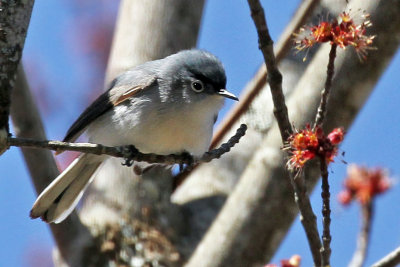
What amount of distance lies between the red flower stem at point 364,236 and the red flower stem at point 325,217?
0.22m

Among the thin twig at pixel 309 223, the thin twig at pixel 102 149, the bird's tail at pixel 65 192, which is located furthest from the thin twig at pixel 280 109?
the bird's tail at pixel 65 192

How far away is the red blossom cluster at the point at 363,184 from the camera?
2211 millimetres

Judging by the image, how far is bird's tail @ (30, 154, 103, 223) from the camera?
3209mm

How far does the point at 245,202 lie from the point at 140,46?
54.3 inches

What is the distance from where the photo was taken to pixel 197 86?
3193 millimetres

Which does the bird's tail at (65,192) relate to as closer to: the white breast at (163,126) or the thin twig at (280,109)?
the white breast at (163,126)

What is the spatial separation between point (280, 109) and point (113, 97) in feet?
5.22

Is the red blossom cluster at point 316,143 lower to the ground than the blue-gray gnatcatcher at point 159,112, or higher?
lower

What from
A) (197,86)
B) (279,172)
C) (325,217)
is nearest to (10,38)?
(325,217)

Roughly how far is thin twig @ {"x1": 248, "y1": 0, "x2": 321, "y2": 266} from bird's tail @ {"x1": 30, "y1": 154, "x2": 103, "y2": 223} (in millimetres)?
1628

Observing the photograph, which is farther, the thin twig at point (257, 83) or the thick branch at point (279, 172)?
the thin twig at point (257, 83)

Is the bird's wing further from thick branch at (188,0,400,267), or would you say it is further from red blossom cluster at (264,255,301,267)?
red blossom cluster at (264,255,301,267)

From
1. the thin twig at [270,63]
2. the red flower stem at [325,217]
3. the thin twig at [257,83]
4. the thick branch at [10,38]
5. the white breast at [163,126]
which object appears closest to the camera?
the red flower stem at [325,217]

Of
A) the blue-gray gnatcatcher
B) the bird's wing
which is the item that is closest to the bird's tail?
the blue-gray gnatcatcher
